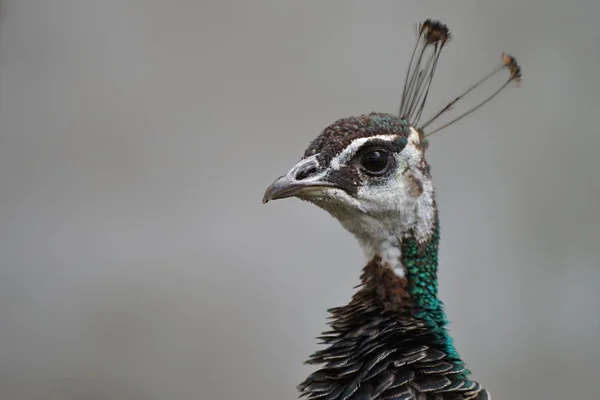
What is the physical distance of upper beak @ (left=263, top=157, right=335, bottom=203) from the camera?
76cm

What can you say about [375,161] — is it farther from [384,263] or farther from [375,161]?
[384,263]

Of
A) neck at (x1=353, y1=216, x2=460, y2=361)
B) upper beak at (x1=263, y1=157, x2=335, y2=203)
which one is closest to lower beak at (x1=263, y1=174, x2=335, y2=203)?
upper beak at (x1=263, y1=157, x2=335, y2=203)

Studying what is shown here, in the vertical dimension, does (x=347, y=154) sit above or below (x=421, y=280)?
above

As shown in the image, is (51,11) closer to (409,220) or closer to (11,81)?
(11,81)

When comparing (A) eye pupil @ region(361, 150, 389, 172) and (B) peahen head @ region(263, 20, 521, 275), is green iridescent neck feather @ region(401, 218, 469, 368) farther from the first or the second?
(A) eye pupil @ region(361, 150, 389, 172)

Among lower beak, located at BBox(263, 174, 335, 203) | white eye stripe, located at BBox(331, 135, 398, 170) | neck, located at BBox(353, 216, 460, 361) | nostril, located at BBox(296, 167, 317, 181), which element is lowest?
neck, located at BBox(353, 216, 460, 361)

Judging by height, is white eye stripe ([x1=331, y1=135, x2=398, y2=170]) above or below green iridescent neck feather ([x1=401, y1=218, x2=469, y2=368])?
above

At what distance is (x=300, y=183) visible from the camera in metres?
0.76

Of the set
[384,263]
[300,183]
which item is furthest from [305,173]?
[384,263]

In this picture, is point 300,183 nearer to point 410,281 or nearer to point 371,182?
point 371,182

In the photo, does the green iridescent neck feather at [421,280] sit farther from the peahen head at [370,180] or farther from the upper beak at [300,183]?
the upper beak at [300,183]

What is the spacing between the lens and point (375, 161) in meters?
0.80

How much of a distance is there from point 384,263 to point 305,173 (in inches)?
8.3

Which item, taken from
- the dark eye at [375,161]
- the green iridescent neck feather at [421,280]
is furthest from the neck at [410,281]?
the dark eye at [375,161]
